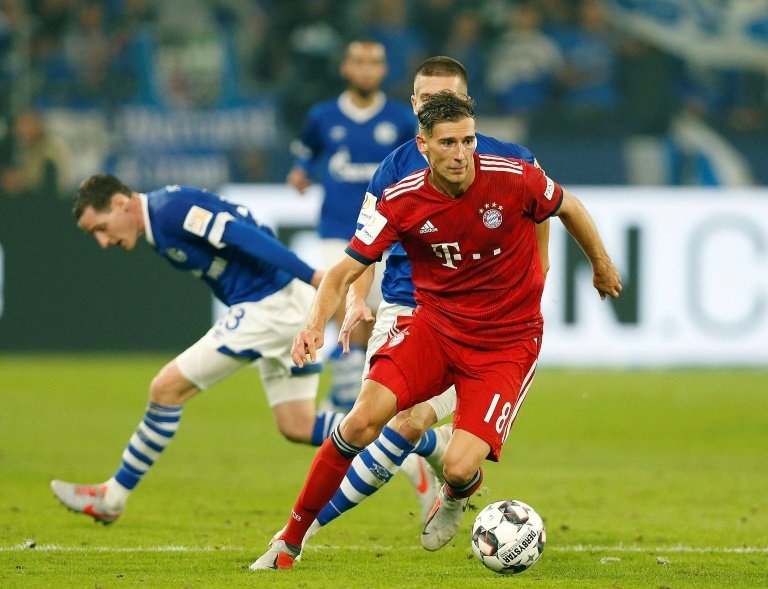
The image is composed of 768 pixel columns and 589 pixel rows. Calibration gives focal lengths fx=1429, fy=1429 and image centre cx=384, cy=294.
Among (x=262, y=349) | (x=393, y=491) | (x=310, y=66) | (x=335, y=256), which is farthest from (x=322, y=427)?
(x=310, y=66)

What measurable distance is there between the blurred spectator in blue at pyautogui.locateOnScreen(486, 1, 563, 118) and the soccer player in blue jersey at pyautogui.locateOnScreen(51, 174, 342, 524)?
9.73 meters

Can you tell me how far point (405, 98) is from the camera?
16.2m

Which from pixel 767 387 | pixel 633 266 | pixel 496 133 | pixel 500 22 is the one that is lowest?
pixel 767 387

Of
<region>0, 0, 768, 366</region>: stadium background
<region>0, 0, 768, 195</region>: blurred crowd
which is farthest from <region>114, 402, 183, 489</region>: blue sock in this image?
<region>0, 0, 768, 195</region>: blurred crowd

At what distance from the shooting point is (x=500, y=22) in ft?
57.4

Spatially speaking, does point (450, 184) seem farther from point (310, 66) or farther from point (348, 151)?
point (310, 66)

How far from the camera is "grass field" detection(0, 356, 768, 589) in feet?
19.2

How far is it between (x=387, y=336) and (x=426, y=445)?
2.57ft

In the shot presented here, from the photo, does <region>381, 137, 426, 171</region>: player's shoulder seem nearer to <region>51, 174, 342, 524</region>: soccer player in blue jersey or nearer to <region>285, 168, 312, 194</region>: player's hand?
<region>51, 174, 342, 524</region>: soccer player in blue jersey

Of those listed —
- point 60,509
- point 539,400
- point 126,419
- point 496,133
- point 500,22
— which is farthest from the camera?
point 500,22

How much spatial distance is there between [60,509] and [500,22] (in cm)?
1118

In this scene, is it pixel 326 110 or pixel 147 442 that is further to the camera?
pixel 326 110

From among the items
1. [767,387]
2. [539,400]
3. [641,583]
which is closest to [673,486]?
[641,583]

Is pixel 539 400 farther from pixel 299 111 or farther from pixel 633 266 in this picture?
pixel 299 111
